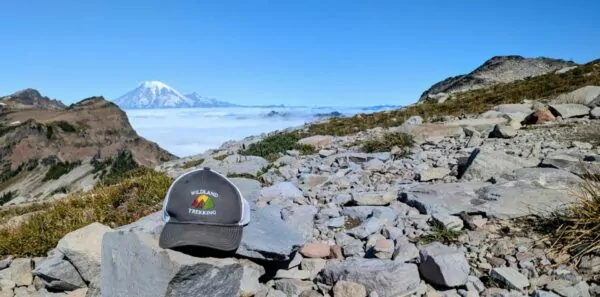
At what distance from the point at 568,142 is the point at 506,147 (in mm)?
1396

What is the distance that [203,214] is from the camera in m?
4.29

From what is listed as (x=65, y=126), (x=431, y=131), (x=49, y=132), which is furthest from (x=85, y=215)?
(x=65, y=126)

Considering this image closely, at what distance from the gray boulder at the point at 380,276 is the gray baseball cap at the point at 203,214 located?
4.30 feet

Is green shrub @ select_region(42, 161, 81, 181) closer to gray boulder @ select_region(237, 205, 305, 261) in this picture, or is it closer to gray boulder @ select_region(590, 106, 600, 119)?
gray boulder @ select_region(590, 106, 600, 119)

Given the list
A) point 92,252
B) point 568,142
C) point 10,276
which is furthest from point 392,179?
point 10,276

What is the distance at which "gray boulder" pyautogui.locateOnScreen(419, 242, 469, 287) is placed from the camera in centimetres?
472

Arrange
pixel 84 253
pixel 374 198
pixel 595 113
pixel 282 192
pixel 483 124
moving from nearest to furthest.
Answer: pixel 84 253
pixel 374 198
pixel 282 192
pixel 595 113
pixel 483 124

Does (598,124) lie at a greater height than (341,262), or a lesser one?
greater

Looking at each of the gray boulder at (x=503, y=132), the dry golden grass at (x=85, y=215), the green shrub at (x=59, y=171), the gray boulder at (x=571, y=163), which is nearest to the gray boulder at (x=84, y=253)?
the dry golden grass at (x=85, y=215)

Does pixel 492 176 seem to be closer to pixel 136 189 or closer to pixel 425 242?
pixel 425 242

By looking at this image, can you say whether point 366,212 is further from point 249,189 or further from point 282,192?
point 249,189

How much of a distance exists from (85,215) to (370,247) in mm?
5590

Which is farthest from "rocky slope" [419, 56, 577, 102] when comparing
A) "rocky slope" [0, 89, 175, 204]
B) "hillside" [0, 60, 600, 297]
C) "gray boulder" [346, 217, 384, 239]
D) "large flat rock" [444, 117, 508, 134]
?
"rocky slope" [0, 89, 175, 204]

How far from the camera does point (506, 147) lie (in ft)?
34.7
